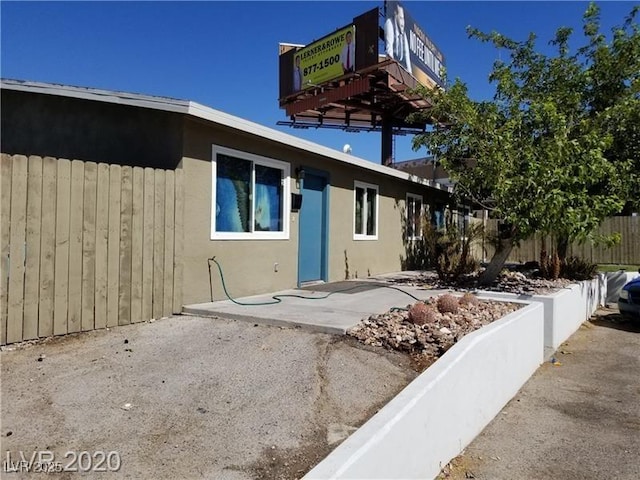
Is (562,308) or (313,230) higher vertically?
(313,230)

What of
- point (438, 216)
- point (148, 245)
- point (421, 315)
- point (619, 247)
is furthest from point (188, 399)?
point (619, 247)

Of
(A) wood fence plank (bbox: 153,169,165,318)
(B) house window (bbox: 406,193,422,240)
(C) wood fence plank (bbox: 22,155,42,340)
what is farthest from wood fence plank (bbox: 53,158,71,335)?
(B) house window (bbox: 406,193,422,240)

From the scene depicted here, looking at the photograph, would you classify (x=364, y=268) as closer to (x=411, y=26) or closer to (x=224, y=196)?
(x=224, y=196)

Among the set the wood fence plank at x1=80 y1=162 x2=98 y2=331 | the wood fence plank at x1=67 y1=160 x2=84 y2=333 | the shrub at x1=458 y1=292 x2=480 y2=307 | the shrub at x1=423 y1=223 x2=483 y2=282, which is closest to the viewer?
the wood fence plank at x1=67 y1=160 x2=84 y2=333

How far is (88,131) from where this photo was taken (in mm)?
6656

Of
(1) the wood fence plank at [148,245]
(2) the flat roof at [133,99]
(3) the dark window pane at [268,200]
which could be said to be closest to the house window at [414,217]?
(3) the dark window pane at [268,200]

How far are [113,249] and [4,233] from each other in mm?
1125

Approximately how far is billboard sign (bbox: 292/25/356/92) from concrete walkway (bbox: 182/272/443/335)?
33.6ft

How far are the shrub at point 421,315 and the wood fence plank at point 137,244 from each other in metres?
3.37

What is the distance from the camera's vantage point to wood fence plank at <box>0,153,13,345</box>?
4492 millimetres

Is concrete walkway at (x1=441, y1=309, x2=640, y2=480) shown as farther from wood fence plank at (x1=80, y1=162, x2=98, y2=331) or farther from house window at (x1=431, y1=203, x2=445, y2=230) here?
house window at (x1=431, y1=203, x2=445, y2=230)

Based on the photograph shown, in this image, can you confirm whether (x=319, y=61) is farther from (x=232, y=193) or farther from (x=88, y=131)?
(x=88, y=131)

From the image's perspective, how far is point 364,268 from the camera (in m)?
11.3

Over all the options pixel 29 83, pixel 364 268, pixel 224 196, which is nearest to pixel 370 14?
pixel 364 268
